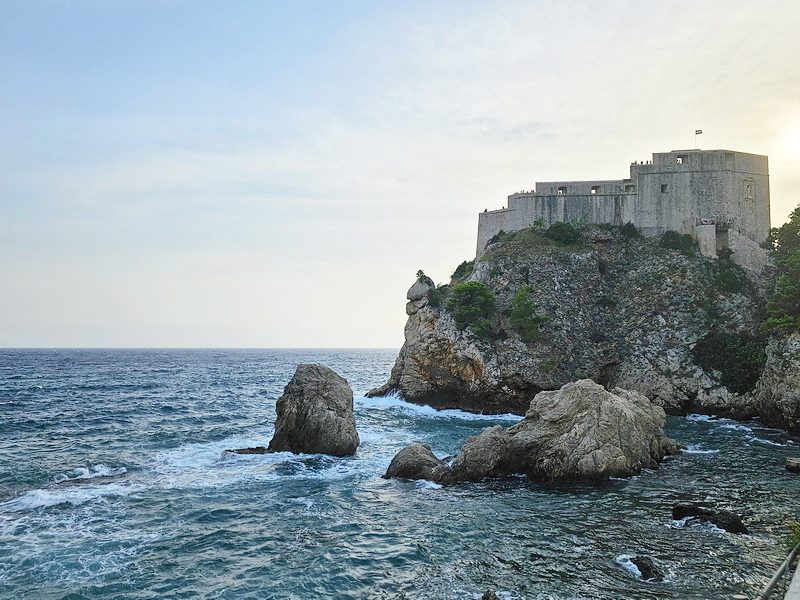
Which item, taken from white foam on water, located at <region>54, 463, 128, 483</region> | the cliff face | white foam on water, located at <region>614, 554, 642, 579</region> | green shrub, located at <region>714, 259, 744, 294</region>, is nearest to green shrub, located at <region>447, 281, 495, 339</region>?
the cliff face

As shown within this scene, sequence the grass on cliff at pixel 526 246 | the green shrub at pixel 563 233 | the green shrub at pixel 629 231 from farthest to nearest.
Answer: the green shrub at pixel 563 233, the green shrub at pixel 629 231, the grass on cliff at pixel 526 246

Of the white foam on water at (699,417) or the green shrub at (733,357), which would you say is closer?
the white foam on water at (699,417)

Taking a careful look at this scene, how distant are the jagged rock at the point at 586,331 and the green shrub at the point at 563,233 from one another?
102 cm

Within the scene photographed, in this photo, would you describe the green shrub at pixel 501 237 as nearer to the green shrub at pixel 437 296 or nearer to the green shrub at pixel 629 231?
the green shrub at pixel 437 296

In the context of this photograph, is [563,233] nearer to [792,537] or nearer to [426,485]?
[426,485]

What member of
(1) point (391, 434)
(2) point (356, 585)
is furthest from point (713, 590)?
(1) point (391, 434)

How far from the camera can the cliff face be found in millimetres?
43312

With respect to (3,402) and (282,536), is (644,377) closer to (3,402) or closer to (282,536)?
(282,536)

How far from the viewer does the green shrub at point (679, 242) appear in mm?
52644

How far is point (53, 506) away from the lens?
836 inches

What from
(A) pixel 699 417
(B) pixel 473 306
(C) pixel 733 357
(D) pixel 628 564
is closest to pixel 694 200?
(C) pixel 733 357

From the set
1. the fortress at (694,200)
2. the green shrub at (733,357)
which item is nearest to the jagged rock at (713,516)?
the green shrub at (733,357)

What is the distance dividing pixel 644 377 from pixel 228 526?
35389mm

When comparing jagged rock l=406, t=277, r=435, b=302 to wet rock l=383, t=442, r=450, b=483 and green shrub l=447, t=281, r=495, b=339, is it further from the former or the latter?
wet rock l=383, t=442, r=450, b=483
